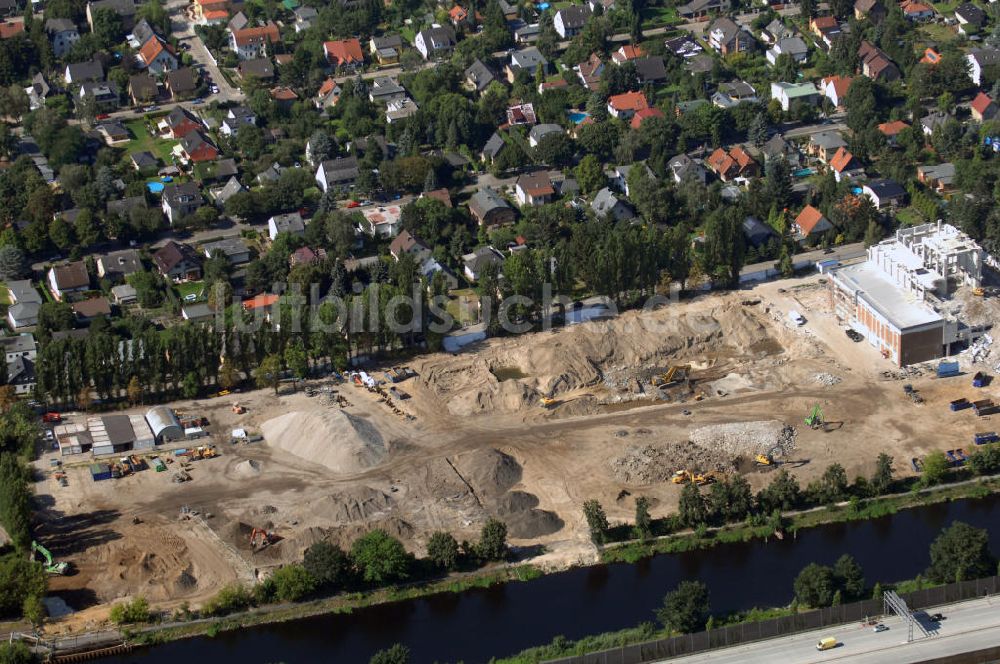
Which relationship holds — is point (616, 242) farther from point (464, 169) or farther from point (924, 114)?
point (924, 114)

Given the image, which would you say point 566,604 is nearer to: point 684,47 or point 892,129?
point 892,129

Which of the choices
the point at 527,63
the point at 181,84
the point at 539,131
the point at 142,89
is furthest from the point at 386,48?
the point at 539,131

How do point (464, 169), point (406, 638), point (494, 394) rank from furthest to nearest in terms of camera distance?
point (464, 169) → point (494, 394) → point (406, 638)

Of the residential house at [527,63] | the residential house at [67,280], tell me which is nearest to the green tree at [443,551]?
the residential house at [67,280]

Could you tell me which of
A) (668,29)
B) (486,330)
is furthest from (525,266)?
(668,29)

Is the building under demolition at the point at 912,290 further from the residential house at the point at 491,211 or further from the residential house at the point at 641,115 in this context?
the residential house at the point at 641,115

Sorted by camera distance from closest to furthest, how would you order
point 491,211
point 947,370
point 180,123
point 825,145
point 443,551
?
point 443,551 < point 947,370 < point 491,211 < point 825,145 < point 180,123

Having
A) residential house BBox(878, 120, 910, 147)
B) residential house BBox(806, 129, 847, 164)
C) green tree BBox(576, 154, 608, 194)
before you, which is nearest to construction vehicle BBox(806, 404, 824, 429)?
green tree BBox(576, 154, 608, 194)
